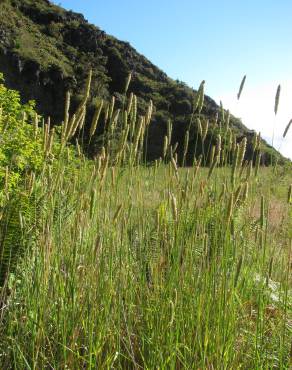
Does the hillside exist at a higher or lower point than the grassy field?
higher

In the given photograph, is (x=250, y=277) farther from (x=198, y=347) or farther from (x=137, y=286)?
(x=198, y=347)

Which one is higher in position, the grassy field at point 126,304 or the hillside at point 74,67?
the hillside at point 74,67

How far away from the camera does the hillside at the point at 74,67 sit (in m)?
20.5

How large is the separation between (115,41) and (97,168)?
27156mm

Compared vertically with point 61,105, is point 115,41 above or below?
above

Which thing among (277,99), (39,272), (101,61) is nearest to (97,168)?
(39,272)

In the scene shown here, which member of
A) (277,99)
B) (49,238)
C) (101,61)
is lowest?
(49,238)

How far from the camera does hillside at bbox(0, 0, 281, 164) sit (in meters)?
20.5

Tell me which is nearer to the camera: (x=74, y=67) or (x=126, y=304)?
(x=126, y=304)

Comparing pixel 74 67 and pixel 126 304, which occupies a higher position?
pixel 74 67

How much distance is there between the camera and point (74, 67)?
2262 cm

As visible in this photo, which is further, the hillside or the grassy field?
the hillside

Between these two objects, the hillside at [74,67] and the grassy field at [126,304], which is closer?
the grassy field at [126,304]

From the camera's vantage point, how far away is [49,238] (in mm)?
1395
